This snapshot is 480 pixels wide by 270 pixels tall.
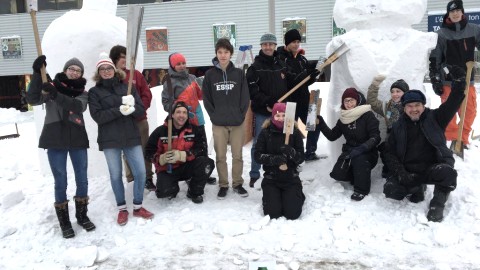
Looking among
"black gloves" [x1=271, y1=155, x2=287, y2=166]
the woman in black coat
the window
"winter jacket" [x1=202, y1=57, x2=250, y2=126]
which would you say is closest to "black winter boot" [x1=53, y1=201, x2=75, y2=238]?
"winter jacket" [x1=202, y1=57, x2=250, y2=126]

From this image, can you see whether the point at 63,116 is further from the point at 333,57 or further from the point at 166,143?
the point at 333,57

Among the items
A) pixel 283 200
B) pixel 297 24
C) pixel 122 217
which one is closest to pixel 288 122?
pixel 283 200

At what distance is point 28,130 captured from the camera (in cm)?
854

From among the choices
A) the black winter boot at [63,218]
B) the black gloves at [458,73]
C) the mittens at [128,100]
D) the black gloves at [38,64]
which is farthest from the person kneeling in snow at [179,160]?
the black gloves at [458,73]

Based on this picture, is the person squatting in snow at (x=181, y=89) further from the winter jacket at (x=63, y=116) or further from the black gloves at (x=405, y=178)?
the black gloves at (x=405, y=178)

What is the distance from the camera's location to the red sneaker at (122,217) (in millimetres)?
3779

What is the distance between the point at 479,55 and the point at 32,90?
46.1ft

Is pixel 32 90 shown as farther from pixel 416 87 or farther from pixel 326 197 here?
pixel 416 87

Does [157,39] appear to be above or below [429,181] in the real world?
above

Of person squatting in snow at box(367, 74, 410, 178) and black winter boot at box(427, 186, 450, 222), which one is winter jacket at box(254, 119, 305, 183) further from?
black winter boot at box(427, 186, 450, 222)

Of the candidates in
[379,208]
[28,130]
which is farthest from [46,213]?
[28,130]

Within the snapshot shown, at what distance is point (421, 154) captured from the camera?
3.84 meters

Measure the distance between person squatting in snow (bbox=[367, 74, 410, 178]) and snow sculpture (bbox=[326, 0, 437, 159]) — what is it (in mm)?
75

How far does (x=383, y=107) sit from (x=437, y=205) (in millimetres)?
1172
